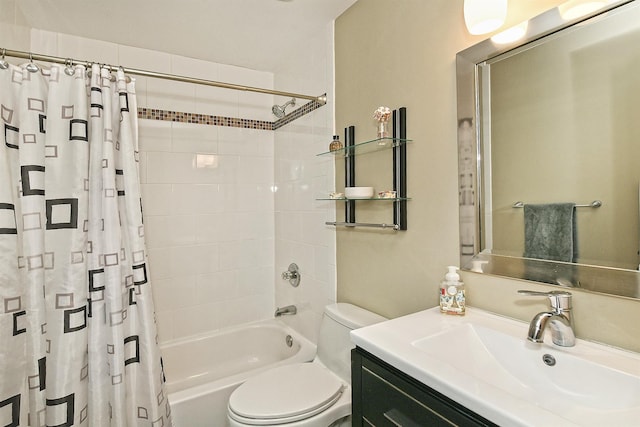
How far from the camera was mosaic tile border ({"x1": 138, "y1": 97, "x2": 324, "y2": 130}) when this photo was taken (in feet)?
7.14

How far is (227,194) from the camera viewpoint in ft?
8.09

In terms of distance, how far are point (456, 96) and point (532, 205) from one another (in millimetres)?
474

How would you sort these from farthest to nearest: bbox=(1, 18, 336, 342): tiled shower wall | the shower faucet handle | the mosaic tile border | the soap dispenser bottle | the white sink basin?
the shower faucet handle, the mosaic tile border, bbox=(1, 18, 336, 342): tiled shower wall, the soap dispenser bottle, the white sink basin

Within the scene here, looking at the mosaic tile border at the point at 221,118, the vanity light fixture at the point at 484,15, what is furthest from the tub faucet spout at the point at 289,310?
the vanity light fixture at the point at 484,15

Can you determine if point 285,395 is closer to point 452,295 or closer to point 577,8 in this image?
point 452,295

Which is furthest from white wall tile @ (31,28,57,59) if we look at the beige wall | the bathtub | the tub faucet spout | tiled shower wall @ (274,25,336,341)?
the tub faucet spout

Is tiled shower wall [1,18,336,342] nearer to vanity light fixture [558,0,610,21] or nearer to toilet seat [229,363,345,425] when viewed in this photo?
toilet seat [229,363,345,425]

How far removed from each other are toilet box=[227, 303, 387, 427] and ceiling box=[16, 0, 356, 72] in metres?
1.61

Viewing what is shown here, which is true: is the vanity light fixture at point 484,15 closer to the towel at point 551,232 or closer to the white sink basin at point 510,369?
the towel at point 551,232

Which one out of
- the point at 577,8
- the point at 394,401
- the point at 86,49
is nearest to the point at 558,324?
the point at 394,401

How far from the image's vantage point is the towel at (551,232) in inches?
37.1

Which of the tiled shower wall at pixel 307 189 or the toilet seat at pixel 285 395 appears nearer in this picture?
the toilet seat at pixel 285 395

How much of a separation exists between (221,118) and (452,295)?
2.01 meters

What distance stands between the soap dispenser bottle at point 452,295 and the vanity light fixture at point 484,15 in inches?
32.3
